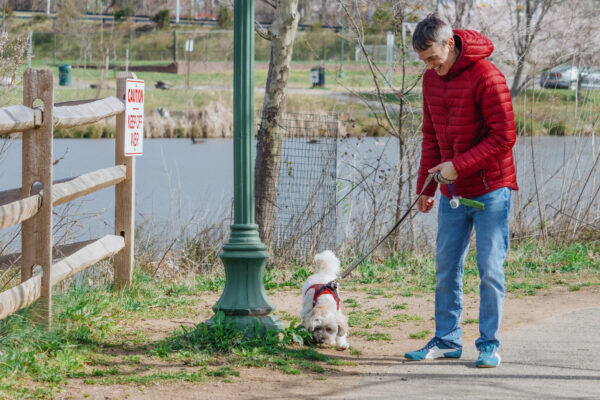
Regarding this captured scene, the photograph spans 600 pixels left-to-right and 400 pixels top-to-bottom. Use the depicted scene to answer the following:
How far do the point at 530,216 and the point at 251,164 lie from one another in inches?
234

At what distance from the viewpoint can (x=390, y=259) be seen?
9.77 meters

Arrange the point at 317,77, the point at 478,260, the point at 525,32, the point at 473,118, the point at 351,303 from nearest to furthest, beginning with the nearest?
the point at 473,118 < the point at 478,260 < the point at 351,303 < the point at 525,32 < the point at 317,77

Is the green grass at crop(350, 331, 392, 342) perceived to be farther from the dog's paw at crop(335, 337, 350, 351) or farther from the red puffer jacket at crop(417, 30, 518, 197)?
the red puffer jacket at crop(417, 30, 518, 197)

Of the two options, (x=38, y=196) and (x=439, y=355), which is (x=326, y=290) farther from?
(x=38, y=196)

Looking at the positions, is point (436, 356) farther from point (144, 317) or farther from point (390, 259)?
point (390, 259)

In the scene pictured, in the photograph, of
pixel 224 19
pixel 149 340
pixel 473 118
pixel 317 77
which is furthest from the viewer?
pixel 224 19

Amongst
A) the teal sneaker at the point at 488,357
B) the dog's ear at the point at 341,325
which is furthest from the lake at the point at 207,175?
the teal sneaker at the point at 488,357

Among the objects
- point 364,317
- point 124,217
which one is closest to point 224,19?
point 124,217

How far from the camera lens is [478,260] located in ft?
17.5

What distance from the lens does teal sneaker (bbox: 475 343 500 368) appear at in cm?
531

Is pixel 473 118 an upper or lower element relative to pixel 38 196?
upper

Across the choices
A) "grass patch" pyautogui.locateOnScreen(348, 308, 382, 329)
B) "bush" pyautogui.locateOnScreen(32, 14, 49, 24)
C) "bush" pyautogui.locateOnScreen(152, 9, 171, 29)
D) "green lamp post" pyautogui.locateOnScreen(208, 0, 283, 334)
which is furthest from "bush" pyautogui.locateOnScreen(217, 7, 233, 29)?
"green lamp post" pyautogui.locateOnScreen(208, 0, 283, 334)

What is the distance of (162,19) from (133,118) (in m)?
58.4


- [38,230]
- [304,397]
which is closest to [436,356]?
[304,397]
